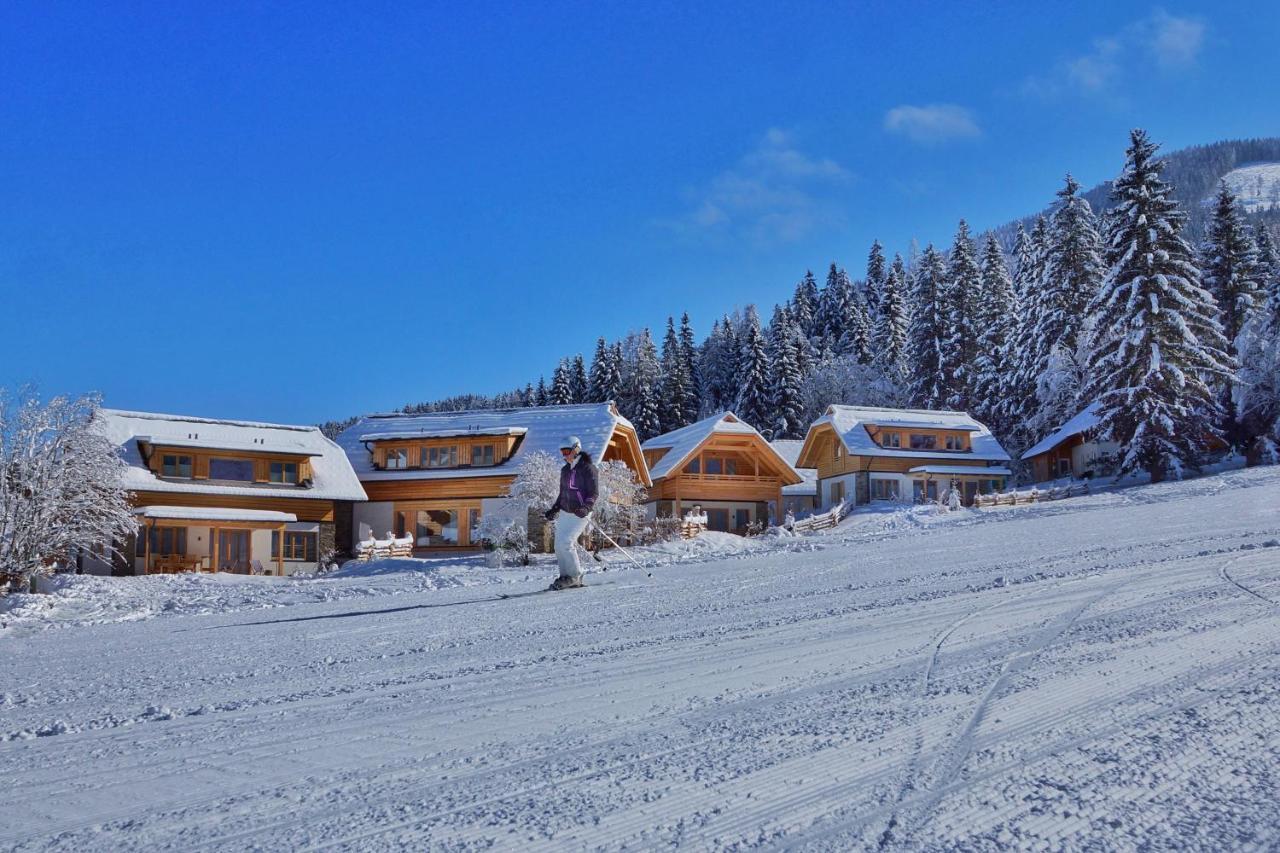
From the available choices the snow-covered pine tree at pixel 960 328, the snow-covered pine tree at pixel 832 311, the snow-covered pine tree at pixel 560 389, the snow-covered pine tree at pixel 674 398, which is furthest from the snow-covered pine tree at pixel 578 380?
the snow-covered pine tree at pixel 960 328

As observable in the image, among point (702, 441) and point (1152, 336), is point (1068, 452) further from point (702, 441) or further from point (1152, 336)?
point (702, 441)

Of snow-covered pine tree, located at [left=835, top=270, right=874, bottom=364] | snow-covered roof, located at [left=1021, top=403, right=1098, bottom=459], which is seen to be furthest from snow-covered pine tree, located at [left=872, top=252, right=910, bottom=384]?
snow-covered roof, located at [left=1021, top=403, right=1098, bottom=459]

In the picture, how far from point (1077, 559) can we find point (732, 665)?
672 cm

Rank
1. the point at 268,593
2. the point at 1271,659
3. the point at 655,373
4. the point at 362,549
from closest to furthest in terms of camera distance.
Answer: the point at 1271,659 < the point at 268,593 < the point at 362,549 < the point at 655,373

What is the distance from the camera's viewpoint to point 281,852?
7.92ft

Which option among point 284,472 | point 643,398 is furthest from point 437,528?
point 643,398

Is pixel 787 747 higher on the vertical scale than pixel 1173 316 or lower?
lower

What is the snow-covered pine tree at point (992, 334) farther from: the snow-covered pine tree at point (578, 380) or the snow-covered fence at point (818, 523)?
the snow-covered pine tree at point (578, 380)

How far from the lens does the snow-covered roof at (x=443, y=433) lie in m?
35.4

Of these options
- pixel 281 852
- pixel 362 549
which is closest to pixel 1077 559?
pixel 281 852

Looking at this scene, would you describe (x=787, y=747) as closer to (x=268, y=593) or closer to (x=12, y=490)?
(x=268, y=593)

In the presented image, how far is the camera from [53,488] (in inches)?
776

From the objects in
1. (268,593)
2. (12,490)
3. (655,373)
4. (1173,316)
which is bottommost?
(268,593)

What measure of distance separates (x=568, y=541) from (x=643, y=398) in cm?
5800
